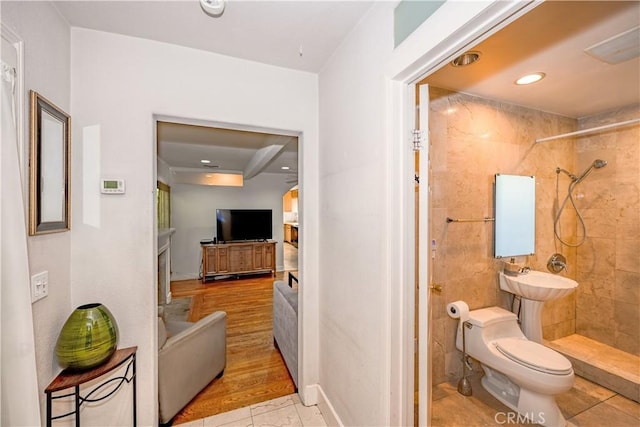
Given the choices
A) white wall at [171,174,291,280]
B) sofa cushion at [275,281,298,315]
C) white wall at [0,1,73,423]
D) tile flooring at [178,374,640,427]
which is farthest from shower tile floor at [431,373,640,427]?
white wall at [171,174,291,280]

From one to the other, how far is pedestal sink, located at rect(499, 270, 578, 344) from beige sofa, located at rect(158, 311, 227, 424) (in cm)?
259

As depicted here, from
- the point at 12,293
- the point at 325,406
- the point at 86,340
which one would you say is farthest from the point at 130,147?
the point at 325,406

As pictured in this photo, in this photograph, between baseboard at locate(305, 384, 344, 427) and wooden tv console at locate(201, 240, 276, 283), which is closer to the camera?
baseboard at locate(305, 384, 344, 427)

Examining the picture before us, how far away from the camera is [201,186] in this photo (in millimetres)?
5988

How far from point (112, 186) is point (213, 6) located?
1.16 meters

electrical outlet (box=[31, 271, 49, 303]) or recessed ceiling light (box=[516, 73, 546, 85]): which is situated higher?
recessed ceiling light (box=[516, 73, 546, 85])

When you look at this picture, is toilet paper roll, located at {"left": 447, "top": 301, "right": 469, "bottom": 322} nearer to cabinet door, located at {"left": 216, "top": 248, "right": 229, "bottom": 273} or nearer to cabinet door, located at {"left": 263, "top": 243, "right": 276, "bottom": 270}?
cabinet door, located at {"left": 263, "top": 243, "right": 276, "bottom": 270}

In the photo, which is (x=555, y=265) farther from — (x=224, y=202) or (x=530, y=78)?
(x=224, y=202)

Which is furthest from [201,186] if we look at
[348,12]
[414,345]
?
[414,345]

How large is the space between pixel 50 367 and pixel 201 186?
5114 mm

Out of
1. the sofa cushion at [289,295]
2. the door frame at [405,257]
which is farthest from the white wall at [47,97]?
the door frame at [405,257]

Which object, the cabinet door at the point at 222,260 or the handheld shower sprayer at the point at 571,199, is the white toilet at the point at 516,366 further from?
the cabinet door at the point at 222,260

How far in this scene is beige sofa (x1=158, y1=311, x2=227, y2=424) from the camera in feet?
5.70

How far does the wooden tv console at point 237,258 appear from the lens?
18.2ft
